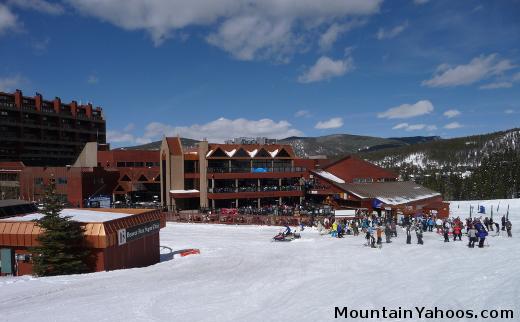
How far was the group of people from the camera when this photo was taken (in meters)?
20.0

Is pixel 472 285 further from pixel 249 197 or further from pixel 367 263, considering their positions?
pixel 249 197

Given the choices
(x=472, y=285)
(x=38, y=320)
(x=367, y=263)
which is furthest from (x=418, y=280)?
(x=38, y=320)

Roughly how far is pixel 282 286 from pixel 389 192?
37381 millimetres

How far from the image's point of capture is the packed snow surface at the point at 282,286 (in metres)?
10.3

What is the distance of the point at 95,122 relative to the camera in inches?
3570

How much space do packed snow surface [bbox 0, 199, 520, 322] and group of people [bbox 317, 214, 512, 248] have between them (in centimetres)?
71

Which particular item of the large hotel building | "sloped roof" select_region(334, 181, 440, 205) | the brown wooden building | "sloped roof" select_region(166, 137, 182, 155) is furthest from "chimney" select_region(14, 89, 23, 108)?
the brown wooden building

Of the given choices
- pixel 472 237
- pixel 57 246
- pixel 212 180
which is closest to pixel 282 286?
pixel 57 246

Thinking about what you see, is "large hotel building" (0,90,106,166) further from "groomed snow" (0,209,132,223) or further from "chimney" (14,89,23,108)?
"groomed snow" (0,209,132,223)

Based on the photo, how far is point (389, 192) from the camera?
47594 mm

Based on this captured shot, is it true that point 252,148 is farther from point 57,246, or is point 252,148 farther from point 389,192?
point 57,246

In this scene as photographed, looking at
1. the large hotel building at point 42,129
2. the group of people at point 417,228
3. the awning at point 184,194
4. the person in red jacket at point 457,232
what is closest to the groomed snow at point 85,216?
the group of people at point 417,228

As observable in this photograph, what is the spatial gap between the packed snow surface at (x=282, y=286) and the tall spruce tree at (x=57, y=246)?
1.01 meters

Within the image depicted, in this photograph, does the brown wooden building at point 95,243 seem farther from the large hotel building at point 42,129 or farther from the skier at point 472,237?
the large hotel building at point 42,129
